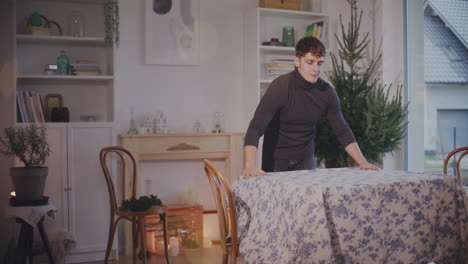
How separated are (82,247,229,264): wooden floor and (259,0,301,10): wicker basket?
227 cm

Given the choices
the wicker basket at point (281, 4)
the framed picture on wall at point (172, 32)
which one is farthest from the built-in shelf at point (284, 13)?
the framed picture on wall at point (172, 32)

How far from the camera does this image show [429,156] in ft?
14.6

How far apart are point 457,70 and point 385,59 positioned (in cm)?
60

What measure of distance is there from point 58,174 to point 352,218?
2682 millimetres

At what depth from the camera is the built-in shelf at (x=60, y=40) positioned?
13.3ft

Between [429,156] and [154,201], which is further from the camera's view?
[429,156]

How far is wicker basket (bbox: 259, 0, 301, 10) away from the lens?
15.6 feet

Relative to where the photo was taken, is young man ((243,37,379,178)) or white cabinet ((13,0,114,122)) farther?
white cabinet ((13,0,114,122))

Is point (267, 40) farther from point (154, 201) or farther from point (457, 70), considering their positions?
point (154, 201)

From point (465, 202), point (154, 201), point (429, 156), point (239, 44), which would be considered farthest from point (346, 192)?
point (239, 44)

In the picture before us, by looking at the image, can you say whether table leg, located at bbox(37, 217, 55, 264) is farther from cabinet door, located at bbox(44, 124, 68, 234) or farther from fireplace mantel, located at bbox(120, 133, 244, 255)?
fireplace mantel, located at bbox(120, 133, 244, 255)

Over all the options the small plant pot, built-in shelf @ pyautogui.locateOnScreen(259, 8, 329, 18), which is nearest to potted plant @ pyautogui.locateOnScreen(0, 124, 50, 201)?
the small plant pot

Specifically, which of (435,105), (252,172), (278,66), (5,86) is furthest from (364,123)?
(5,86)

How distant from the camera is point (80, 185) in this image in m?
4.08
